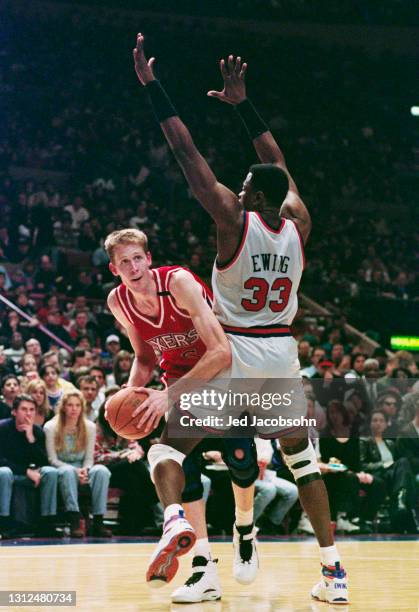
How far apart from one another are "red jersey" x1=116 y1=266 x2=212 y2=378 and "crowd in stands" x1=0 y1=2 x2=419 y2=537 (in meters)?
3.78

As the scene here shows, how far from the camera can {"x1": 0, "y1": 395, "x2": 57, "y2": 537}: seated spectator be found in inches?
332

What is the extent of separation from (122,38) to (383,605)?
19233 millimetres

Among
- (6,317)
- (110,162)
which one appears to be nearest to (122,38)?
(110,162)

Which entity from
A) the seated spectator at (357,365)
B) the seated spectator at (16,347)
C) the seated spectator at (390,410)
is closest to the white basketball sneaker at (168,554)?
the seated spectator at (390,410)

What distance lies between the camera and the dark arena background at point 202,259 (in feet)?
24.6

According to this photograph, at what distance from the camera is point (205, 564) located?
189 inches

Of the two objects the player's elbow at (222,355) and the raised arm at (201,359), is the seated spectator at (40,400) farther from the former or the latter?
the player's elbow at (222,355)

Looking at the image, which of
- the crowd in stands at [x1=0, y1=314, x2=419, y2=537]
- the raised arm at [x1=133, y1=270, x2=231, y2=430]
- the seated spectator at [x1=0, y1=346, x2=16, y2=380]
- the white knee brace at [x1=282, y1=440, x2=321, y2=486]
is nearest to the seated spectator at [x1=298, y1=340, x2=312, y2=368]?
the crowd in stands at [x1=0, y1=314, x2=419, y2=537]

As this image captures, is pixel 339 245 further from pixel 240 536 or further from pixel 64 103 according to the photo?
pixel 240 536

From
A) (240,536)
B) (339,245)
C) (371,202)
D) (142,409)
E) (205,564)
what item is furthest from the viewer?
(371,202)

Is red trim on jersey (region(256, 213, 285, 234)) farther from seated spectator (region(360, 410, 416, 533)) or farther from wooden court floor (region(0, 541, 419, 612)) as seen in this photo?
seated spectator (region(360, 410, 416, 533))

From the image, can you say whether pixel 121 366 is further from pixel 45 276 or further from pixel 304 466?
pixel 304 466

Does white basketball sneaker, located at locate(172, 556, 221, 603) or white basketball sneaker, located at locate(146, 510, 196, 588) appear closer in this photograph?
white basketball sneaker, located at locate(146, 510, 196, 588)

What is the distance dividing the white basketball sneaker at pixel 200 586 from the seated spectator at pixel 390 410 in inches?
202
